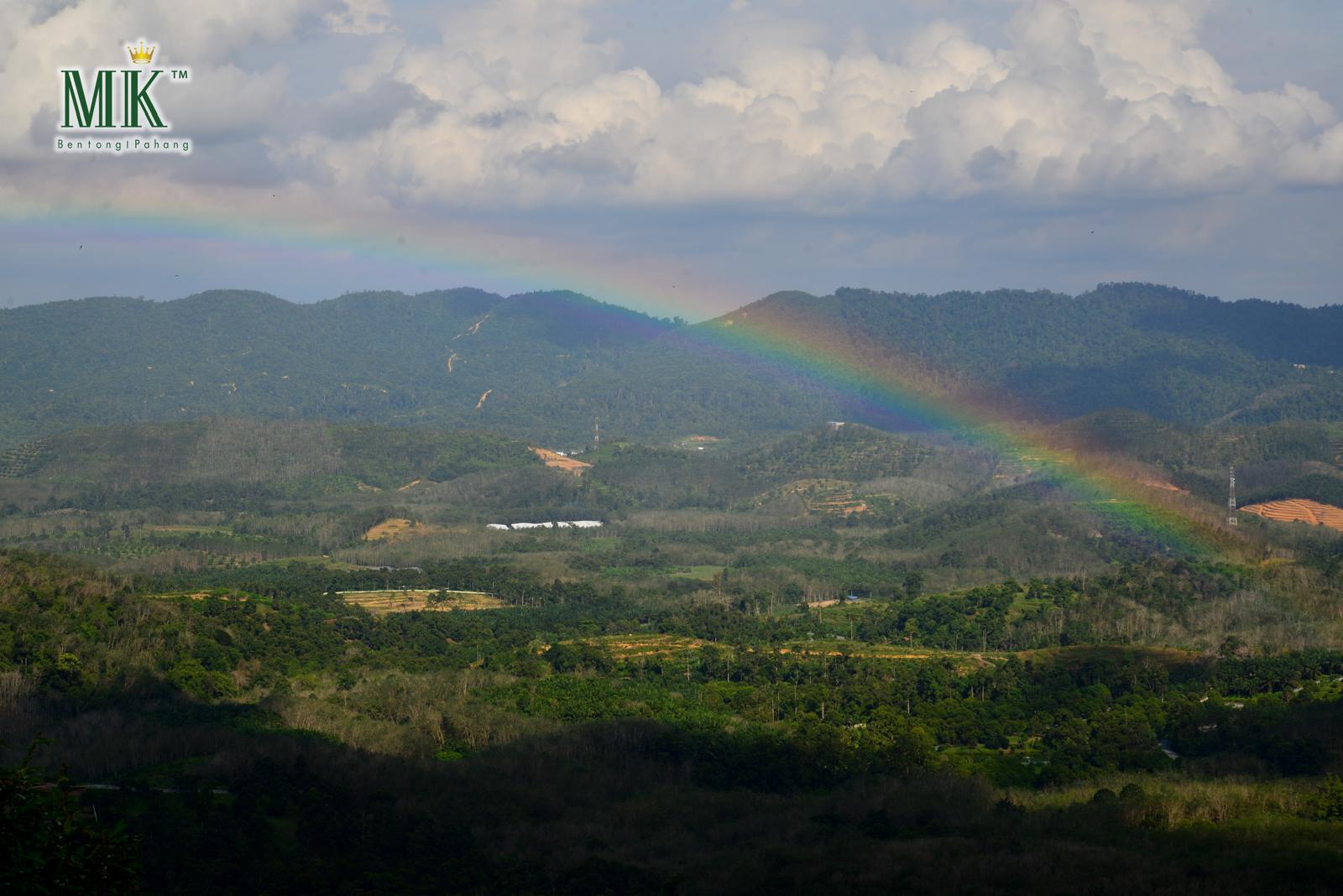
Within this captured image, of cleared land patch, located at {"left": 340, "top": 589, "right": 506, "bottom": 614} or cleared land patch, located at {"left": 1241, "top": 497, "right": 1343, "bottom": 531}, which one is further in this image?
cleared land patch, located at {"left": 1241, "top": 497, "right": 1343, "bottom": 531}

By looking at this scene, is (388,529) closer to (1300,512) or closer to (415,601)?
(415,601)

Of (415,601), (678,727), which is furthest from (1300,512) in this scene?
(678,727)

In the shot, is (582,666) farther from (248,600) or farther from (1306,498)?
(1306,498)

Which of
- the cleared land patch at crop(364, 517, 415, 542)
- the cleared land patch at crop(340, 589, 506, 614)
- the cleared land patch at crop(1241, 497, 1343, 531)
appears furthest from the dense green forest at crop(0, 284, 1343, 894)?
the cleared land patch at crop(364, 517, 415, 542)

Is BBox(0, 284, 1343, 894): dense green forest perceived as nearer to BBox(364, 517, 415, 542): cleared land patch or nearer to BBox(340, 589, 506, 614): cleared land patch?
BBox(340, 589, 506, 614): cleared land patch

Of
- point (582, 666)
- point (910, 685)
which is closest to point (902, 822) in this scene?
point (910, 685)
